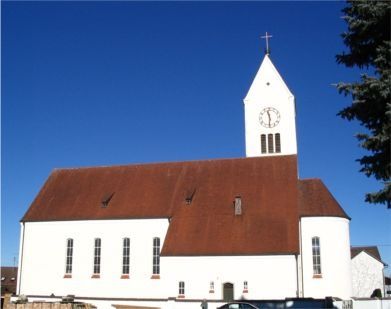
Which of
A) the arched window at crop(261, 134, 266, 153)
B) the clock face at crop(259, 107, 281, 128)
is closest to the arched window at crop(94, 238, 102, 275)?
the arched window at crop(261, 134, 266, 153)

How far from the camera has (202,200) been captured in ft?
130

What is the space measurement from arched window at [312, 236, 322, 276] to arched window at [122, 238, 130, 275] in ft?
44.9

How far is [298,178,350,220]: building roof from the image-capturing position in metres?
36.1

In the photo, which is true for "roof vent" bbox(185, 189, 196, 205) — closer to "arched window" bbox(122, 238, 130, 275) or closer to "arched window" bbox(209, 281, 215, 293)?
"arched window" bbox(122, 238, 130, 275)

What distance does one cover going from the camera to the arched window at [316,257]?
34781 millimetres

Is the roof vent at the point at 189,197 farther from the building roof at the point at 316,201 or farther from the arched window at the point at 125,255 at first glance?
the building roof at the point at 316,201

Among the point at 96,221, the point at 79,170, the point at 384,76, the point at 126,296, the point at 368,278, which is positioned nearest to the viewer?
the point at 384,76

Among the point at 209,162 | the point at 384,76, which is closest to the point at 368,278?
the point at 209,162

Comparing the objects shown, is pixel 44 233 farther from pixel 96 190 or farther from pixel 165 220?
pixel 165 220

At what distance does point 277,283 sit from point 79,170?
21381mm

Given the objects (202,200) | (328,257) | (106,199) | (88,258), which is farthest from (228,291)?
(106,199)

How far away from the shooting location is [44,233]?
139 ft

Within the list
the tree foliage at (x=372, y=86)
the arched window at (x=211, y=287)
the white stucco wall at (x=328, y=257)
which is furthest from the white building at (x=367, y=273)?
the tree foliage at (x=372, y=86)

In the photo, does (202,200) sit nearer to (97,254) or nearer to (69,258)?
(97,254)
